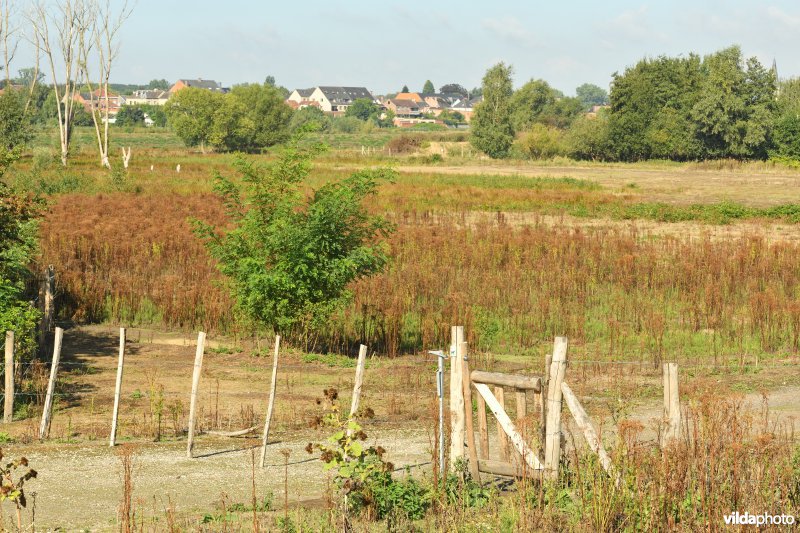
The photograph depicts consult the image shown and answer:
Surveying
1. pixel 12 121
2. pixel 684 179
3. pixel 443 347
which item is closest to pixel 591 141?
pixel 684 179

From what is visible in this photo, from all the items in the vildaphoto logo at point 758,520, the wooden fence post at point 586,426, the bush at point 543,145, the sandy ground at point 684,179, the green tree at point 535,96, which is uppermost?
the green tree at point 535,96

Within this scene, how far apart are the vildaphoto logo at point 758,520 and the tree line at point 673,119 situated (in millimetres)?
72909

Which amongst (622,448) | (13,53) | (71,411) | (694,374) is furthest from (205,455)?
(13,53)

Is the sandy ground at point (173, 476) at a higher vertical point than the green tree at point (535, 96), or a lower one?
lower

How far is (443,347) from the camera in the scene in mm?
20328

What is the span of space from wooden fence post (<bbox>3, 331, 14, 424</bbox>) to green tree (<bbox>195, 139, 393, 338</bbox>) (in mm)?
5491

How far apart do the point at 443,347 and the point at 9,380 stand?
8.57 metres

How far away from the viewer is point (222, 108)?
322 ft

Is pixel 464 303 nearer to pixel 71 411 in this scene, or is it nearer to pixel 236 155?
pixel 236 155

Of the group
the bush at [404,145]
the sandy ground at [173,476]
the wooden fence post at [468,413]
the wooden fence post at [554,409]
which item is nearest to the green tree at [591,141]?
the bush at [404,145]

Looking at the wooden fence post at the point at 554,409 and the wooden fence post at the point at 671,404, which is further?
the wooden fence post at the point at 671,404

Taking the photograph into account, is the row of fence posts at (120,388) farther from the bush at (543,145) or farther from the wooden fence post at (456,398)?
the bush at (543,145)

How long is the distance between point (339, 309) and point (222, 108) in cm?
8130

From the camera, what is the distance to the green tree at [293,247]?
19.4 meters
